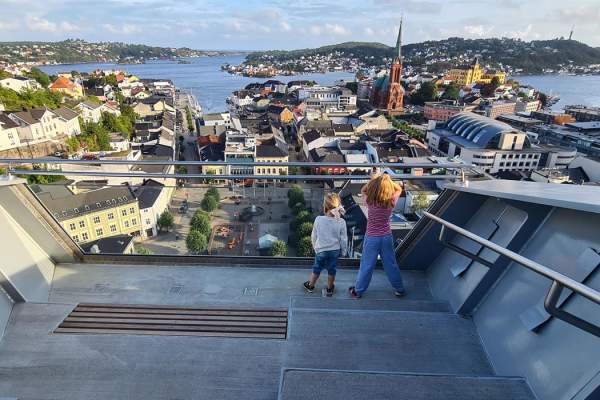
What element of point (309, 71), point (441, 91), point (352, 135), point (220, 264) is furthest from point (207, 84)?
point (220, 264)

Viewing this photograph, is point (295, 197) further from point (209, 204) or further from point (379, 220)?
point (379, 220)

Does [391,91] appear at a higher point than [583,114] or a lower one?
higher

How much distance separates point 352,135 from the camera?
3856 centimetres

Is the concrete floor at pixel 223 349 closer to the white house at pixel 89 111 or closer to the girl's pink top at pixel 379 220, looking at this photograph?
the girl's pink top at pixel 379 220

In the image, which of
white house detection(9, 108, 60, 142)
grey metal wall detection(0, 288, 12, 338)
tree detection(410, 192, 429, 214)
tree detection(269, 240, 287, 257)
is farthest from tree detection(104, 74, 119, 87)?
grey metal wall detection(0, 288, 12, 338)

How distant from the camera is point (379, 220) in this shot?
2.91 meters

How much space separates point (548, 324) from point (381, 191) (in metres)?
1.32

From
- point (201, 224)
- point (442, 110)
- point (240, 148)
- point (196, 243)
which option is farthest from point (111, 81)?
point (196, 243)

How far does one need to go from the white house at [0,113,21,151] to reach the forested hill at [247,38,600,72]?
11392 centimetres

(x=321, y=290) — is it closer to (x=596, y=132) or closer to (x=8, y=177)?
(x=8, y=177)

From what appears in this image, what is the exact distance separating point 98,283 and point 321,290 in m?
2.05

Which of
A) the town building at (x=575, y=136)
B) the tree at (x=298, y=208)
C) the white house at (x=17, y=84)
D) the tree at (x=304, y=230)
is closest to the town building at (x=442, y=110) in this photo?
the town building at (x=575, y=136)

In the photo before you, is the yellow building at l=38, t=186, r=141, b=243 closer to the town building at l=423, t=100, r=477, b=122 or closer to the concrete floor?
the concrete floor

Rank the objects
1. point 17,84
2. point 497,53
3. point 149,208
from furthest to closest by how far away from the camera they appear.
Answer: point 497,53 < point 17,84 < point 149,208
